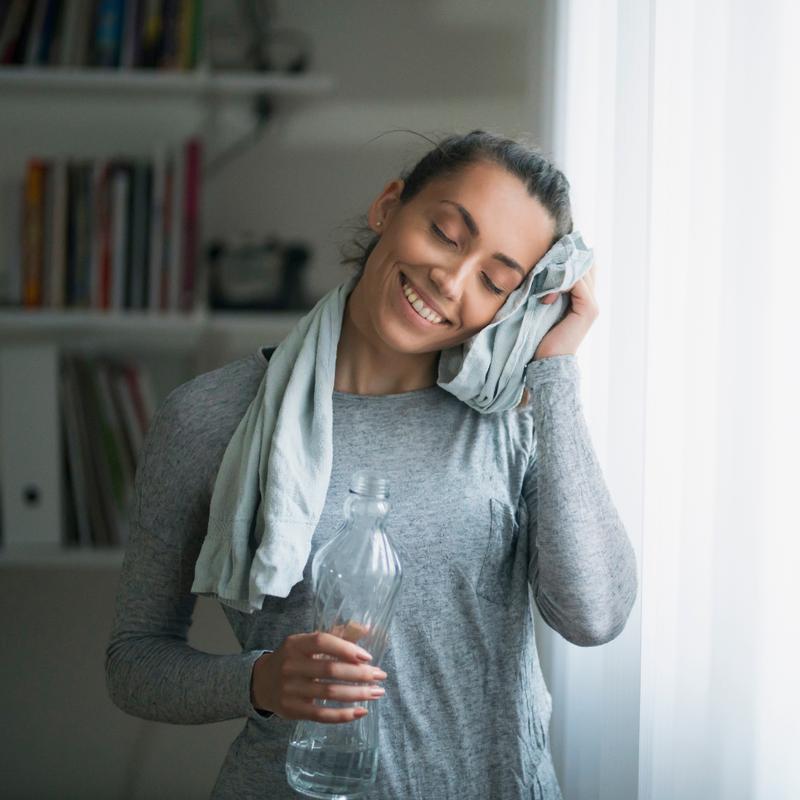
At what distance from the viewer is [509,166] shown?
1.15 meters

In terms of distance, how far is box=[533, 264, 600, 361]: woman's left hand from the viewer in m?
1.15

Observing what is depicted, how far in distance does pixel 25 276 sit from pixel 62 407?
→ 0.29m

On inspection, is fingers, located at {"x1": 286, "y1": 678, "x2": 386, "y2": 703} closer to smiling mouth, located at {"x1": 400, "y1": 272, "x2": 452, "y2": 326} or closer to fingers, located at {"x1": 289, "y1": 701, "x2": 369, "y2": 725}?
fingers, located at {"x1": 289, "y1": 701, "x2": 369, "y2": 725}

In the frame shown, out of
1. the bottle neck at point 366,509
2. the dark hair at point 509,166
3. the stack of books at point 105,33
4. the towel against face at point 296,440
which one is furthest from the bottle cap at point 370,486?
the stack of books at point 105,33

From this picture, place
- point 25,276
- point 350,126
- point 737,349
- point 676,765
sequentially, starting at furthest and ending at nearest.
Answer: point 350,126 → point 25,276 → point 676,765 → point 737,349

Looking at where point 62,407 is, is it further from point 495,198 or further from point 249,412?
point 495,198

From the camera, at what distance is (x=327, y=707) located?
0.96 meters

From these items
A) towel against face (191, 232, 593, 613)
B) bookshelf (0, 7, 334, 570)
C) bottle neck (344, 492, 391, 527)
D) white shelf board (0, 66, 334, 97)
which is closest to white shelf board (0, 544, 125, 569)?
bookshelf (0, 7, 334, 570)

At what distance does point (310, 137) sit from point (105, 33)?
0.49 m

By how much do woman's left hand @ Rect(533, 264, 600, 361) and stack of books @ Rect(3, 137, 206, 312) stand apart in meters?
1.22

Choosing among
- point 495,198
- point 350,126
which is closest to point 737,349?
point 495,198

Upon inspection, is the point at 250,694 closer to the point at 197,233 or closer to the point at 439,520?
the point at 439,520

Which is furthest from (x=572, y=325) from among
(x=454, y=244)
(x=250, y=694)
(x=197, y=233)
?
(x=197, y=233)

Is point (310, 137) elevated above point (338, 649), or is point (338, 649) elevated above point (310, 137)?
point (310, 137)
